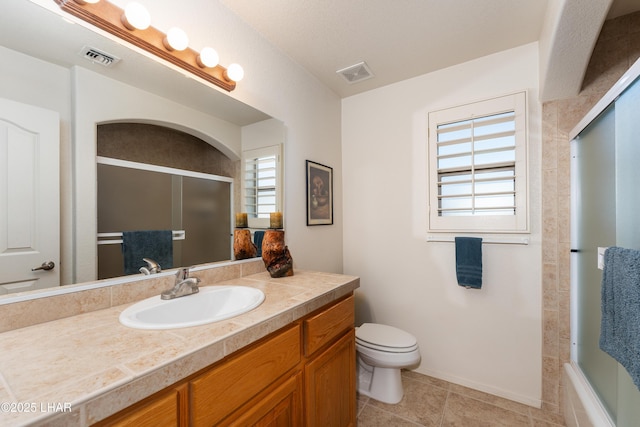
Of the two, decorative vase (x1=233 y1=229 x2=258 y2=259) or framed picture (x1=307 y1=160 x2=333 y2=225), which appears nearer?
decorative vase (x1=233 y1=229 x2=258 y2=259)

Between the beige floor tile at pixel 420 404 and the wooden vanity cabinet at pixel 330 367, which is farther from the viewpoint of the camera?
the beige floor tile at pixel 420 404

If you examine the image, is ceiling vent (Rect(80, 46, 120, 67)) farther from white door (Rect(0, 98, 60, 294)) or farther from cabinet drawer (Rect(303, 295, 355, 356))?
cabinet drawer (Rect(303, 295, 355, 356))

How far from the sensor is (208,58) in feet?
4.38

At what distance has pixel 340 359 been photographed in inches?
54.0

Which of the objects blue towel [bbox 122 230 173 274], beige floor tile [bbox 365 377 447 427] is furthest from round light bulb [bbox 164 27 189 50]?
beige floor tile [bbox 365 377 447 427]

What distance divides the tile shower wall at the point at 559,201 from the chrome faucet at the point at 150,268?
220 centimetres

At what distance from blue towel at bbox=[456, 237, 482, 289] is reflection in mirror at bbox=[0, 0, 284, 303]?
1.92 m

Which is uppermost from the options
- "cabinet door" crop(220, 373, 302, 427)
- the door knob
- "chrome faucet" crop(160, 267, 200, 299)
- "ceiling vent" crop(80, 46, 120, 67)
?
"ceiling vent" crop(80, 46, 120, 67)

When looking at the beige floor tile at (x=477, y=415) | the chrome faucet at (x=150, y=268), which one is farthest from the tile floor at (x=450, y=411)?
the chrome faucet at (x=150, y=268)

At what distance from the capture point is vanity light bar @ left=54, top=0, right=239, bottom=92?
0.98m

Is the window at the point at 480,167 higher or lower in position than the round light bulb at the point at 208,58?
lower

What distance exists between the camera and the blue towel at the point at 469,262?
6.15 feet

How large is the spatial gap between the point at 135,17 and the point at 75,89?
37 centimetres

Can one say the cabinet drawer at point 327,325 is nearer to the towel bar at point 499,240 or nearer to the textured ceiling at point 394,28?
the towel bar at point 499,240
